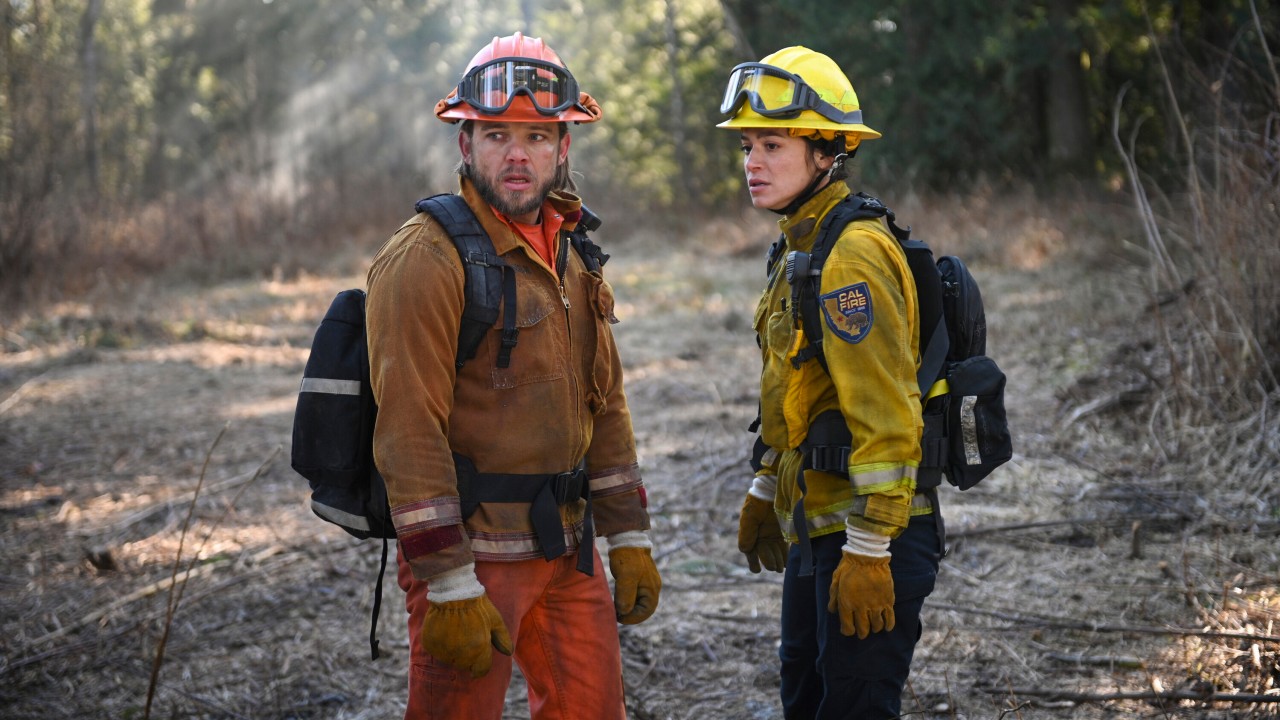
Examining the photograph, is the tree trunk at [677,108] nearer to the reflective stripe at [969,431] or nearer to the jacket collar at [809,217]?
the jacket collar at [809,217]

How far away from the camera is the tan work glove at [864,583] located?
2486 mm

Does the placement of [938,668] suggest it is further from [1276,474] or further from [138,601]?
[138,601]

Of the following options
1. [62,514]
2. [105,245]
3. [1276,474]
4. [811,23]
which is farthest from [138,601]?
[811,23]

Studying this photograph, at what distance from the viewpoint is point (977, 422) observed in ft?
8.88

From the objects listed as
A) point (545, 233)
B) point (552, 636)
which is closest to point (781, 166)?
point (545, 233)

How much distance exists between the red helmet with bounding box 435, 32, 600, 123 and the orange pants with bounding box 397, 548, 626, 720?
3.78 ft

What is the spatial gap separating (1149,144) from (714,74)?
958 centimetres

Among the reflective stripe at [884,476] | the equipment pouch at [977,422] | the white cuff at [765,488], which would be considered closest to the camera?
the reflective stripe at [884,476]

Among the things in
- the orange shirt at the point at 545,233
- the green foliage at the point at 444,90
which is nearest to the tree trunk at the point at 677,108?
the green foliage at the point at 444,90

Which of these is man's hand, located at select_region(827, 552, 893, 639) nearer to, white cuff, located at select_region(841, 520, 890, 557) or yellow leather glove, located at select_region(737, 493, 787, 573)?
white cuff, located at select_region(841, 520, 890, 557)

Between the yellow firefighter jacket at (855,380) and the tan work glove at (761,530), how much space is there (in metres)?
0.25

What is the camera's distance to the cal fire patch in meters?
2.53

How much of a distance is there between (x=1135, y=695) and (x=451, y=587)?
2.43m

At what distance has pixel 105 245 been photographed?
15.0 meters
